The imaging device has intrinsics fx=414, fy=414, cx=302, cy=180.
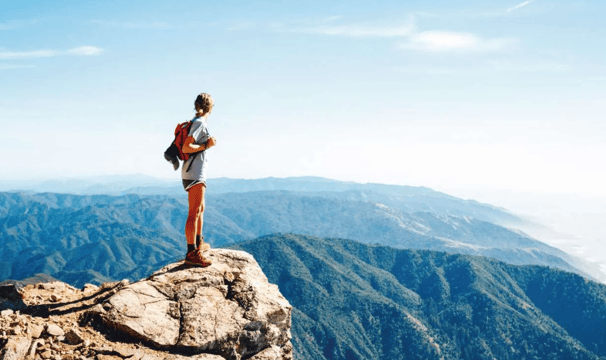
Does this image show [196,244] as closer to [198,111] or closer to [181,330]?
[181,330]

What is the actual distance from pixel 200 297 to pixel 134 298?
2.03 m

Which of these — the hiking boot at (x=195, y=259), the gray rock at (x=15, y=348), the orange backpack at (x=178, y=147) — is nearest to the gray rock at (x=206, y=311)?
the hiking boot at (x=195, y=259)

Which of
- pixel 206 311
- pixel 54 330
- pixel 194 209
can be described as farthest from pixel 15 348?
pixel 194 209

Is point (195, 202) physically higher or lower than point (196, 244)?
higher

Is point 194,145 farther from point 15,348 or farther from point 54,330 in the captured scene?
point 15,348

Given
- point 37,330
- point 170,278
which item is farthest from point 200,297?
point 37,330

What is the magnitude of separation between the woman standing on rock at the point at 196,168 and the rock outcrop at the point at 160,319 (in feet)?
2.45

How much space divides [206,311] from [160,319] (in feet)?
4.82

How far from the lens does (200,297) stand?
13.6 meters

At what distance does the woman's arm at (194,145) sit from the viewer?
13445 mm

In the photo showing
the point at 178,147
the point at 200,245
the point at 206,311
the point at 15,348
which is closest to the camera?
the point at 15,348

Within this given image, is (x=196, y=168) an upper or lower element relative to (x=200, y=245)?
upper

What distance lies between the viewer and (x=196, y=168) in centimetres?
1411

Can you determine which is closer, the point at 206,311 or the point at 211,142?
the point at 206,311
